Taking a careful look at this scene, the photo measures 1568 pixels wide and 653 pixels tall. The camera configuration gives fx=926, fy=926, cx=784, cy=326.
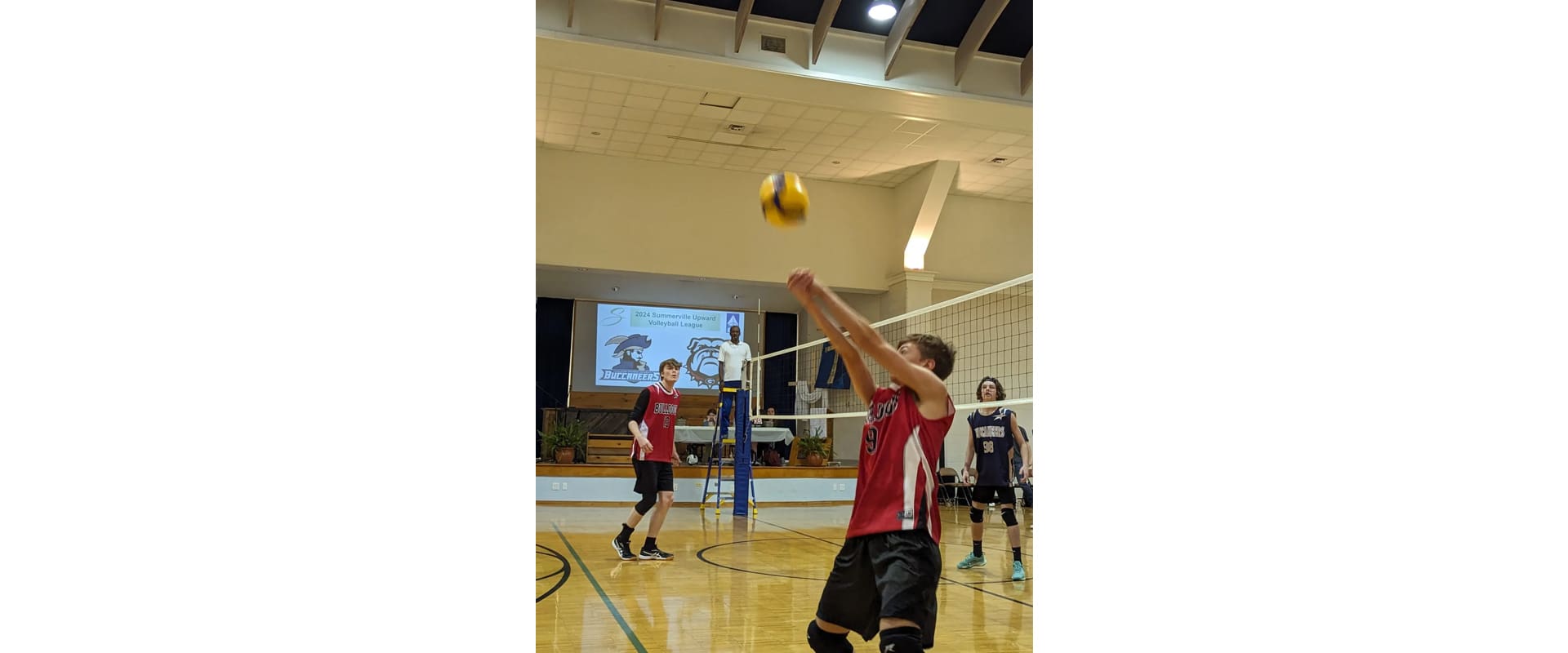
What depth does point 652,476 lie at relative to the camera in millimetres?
6598

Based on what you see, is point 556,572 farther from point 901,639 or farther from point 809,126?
point 809,126

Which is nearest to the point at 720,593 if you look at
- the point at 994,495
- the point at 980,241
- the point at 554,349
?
the point at 994,495

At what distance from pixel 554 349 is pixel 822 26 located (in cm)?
903

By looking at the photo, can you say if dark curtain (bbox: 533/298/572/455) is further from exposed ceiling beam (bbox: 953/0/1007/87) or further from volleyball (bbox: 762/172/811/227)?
volleyball (bbox: 762/172/811/227)

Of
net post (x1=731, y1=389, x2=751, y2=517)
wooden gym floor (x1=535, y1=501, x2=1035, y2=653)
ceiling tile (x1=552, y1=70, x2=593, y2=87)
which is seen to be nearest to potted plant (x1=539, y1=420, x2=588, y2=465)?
net post (x1=731, y1=389, x2=751, y2=517)

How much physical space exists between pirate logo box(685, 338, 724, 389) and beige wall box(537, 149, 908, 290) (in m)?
2.46

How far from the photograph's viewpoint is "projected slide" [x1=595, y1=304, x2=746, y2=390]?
16.4 m

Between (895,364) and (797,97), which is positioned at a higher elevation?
(797,97)
